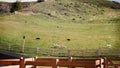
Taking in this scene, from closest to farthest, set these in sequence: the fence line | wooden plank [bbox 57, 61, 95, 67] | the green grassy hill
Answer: wooden plank [bbox 57, 61, 95, 67] < the fence line < the green grassy hill

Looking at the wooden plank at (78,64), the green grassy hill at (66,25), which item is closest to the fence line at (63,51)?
the green grassy hill at (66,25)

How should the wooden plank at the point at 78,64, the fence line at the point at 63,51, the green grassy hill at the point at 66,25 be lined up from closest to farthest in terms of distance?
the wooden plank at the point at 78,64, the fence line at the point at 63,51, the green grassy hill at the point at 66,25

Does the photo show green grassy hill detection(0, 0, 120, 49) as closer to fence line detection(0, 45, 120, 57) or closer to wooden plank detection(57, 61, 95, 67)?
fence line detection(0, 45, 120, 57)

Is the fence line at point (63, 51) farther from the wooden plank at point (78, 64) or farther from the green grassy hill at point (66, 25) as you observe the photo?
the wooden plank at point (78, 64)

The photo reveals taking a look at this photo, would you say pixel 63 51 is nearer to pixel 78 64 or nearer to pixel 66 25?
pixel 66 25

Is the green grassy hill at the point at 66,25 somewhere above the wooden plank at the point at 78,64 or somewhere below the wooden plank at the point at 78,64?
below

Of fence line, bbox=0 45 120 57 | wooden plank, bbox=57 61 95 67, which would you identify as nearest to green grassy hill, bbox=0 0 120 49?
fence line, bbox=0 45 120 57

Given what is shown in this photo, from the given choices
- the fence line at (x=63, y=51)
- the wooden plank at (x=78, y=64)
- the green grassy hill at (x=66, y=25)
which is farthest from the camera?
the green grassy hill at (x=66, y=25)

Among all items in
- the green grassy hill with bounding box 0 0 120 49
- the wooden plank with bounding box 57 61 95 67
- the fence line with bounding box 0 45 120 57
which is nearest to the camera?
the wooden plank with bounding box 57 61 95 67

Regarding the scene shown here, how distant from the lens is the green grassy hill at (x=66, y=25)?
32.4 metres

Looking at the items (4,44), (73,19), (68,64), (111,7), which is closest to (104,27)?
(73,19)

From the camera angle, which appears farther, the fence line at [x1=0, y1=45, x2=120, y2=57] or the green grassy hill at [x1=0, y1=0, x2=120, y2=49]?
the green grassy hill at [x1=0, y1=0, x2=120, y2=49]

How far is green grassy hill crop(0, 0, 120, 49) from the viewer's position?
32406 mm

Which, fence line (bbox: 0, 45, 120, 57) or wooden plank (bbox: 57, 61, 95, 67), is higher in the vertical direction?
wooden plank (bbox: 57, 61, 95, 67)
